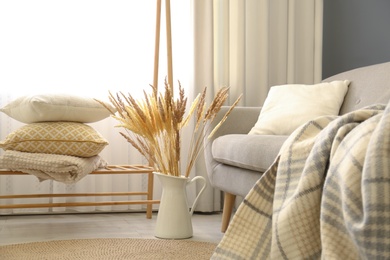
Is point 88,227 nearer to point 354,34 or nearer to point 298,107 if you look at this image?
point 298,107

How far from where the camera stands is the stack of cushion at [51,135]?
285 cm

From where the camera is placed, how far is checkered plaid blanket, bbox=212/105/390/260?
1.04m

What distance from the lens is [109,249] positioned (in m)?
2.42

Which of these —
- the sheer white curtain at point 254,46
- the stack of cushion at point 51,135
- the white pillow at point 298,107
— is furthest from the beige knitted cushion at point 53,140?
the sheer white curtain at point 254,46

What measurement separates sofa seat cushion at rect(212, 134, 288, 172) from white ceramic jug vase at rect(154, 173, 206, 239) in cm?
23

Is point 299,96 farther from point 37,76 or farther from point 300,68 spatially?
point 37,76

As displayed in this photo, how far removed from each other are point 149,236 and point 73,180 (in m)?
0.44

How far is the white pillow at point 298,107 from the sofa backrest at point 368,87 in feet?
0.13

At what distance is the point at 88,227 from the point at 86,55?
3.43 feet

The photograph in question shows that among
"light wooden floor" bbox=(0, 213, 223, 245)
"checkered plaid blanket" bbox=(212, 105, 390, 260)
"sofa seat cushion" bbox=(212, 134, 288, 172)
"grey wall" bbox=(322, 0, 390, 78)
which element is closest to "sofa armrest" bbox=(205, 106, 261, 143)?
"sofa seat cushion" bbox=(212, 134, 288, 172)

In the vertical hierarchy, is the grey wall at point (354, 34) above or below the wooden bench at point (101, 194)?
above

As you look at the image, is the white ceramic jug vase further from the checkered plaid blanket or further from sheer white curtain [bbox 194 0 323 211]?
the checkered plaid blanket

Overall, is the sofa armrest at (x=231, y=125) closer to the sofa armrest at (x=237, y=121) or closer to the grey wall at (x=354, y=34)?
the sofa armrest at (x=237, y=121)

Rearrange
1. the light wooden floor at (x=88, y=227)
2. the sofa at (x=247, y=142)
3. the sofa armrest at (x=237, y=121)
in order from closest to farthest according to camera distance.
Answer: the sofa at (x=247, y=142), the light wooden floor at (x=88, y=227), the sofa armrest at (x=237, y=121)
